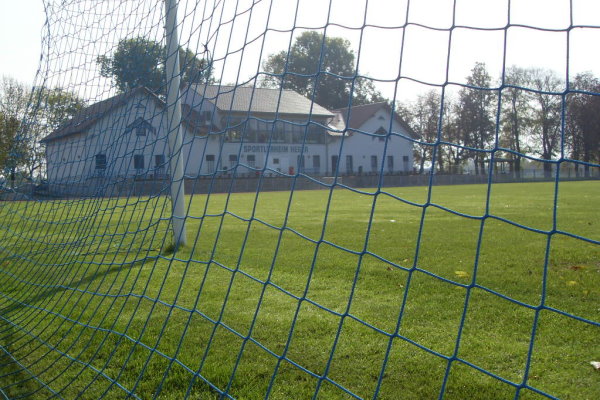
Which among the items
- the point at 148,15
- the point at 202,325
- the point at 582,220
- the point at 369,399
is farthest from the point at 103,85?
the point at 582,220

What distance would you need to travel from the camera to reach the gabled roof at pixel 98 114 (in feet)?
13.6

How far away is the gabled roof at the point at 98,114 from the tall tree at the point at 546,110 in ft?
6.74

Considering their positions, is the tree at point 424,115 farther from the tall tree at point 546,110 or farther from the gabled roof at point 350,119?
the tall tree at point 546,110

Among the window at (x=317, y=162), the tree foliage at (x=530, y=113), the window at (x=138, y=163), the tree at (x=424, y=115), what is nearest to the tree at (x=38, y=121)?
the window at (x=138, y=163)

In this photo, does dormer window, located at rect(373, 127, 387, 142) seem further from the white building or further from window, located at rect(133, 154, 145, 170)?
window, located at rect(133, 154, 145, 170)

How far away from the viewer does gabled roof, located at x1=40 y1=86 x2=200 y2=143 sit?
4.13m

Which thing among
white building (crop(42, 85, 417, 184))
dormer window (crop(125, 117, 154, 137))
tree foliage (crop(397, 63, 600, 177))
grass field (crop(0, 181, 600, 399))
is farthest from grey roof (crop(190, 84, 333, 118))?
tree foliage (crop(397, 63, 600, 177))

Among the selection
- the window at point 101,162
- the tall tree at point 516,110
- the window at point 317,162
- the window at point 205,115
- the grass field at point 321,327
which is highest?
→ the tall tree at point 516,110

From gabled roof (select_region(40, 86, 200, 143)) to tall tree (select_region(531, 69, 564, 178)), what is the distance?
6.74 ft

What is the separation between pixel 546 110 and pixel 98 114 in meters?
3.75

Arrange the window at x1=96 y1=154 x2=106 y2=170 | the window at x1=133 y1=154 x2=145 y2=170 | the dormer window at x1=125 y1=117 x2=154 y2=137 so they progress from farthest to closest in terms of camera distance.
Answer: the window at x1=96 y1=154 x2=106 y2=170 → the window at x1=133 y1=154 x2=145 y2=170 → the dormer window at x1=125 y1=117 x2=154 y2=137

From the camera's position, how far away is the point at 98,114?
4.93 metres

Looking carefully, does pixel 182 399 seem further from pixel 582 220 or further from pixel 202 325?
pixel 582 220

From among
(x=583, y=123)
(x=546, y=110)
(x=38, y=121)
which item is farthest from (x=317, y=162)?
(x=583, y=123)
